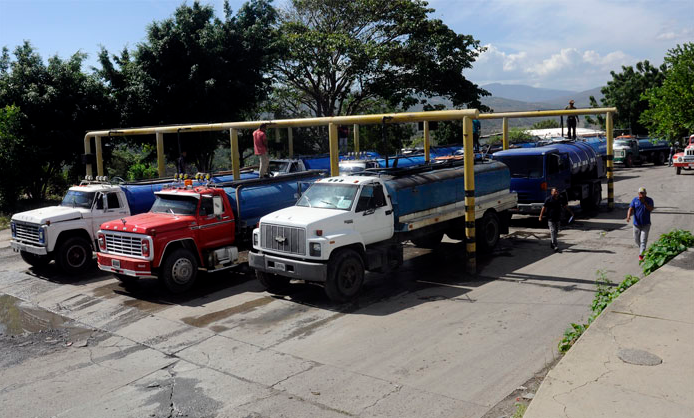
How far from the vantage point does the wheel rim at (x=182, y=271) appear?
42.5 feet

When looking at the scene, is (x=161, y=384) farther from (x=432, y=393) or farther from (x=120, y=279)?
(x=120, y=279)

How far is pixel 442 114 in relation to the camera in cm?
1383

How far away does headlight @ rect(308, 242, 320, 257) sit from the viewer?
1154 cm

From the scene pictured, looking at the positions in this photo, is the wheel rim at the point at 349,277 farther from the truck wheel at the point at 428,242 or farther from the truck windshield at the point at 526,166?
the truck windshield at the point at 526,166

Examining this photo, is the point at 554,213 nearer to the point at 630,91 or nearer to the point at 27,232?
the point at 27,232

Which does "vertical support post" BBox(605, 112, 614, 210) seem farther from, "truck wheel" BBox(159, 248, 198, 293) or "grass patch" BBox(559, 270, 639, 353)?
"truck wheel" BBox(159, 248, 198, 293)

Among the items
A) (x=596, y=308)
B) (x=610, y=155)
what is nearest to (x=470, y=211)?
(x=596, y=308)

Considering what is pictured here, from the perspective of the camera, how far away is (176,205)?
13914 mm

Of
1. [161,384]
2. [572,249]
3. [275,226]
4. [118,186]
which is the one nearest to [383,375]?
[161,384]

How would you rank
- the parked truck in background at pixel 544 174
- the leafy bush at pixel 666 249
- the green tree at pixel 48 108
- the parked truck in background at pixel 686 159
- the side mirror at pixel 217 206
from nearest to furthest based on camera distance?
the leafy bush at pixel 666 249, the side mirror at pixel 217 206, the parked truck in background at pixel 544 174, the green tree at pixel 48 108, the parked truck in background at pixel 686 159

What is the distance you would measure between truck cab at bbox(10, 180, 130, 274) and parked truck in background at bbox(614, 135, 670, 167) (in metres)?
34.2

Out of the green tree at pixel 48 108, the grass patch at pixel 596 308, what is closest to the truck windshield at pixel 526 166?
the grass patch at pixel 596 308

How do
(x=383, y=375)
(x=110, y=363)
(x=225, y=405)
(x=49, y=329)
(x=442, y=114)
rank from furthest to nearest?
(x=442, y=114)
(x=49, y=329)
(x=110, y=363)
(x=383, y=375)
(x=225, y=405)

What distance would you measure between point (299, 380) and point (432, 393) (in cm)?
185
